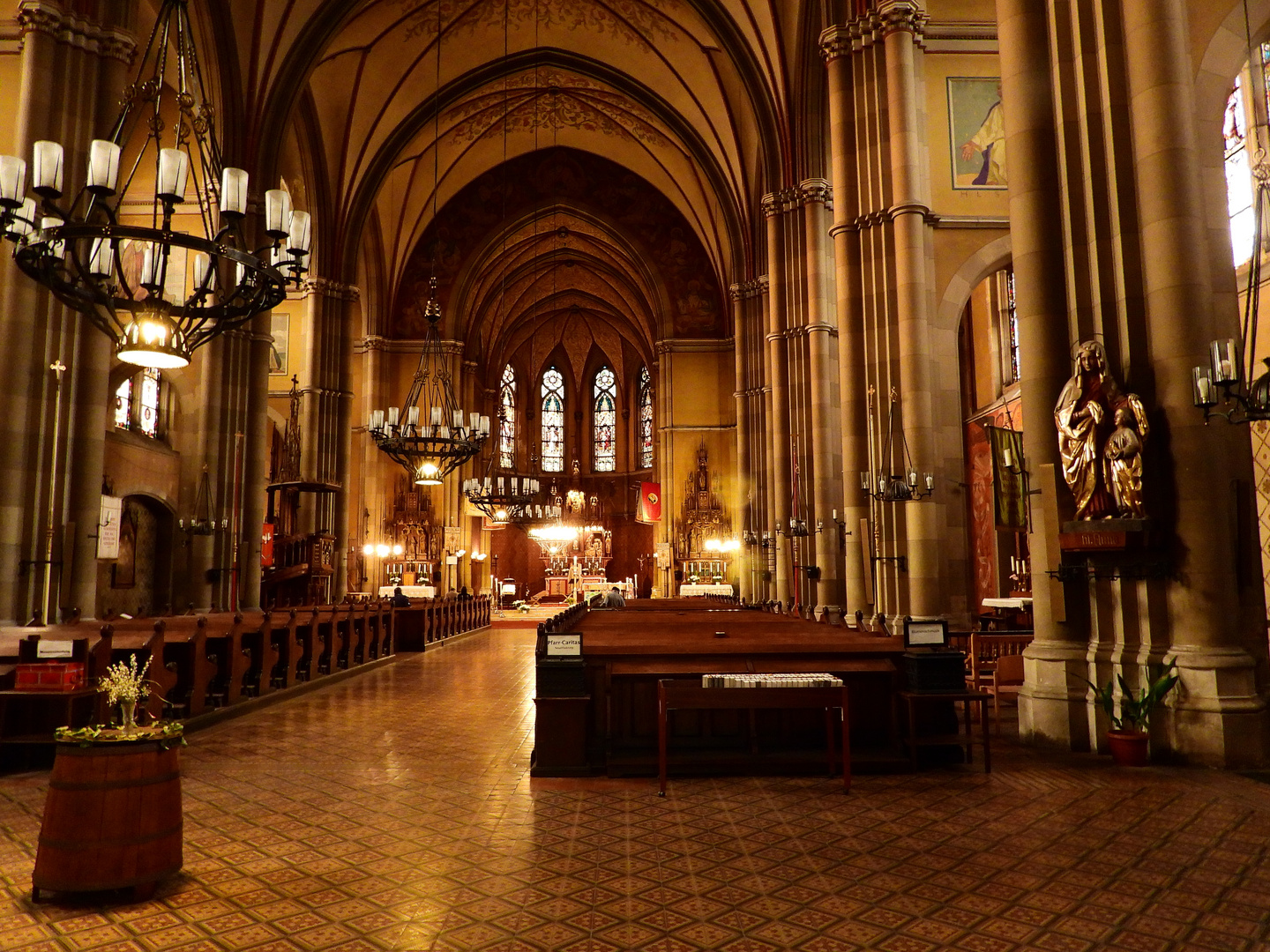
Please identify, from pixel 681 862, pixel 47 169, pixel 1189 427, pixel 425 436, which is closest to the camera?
pixel 681 862

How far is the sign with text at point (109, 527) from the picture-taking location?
12969 mm

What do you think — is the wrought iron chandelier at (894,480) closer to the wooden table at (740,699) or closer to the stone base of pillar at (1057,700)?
the stone base of pillar at (1057,700)

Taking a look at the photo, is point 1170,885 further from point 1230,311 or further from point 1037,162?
point 1037,162

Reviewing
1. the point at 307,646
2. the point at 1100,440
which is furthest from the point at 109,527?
the point at 1100,440

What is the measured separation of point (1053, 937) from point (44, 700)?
7427 millimetres

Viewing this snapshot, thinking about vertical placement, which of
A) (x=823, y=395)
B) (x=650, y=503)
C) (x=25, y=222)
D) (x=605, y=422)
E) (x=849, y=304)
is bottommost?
(x=25, y=222)

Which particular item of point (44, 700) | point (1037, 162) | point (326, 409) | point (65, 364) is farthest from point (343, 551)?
point (1037, 162)

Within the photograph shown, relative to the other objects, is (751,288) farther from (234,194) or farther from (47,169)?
(47,169)

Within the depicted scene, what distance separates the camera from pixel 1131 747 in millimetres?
6570

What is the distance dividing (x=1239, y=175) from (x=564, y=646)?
1120 centimetres

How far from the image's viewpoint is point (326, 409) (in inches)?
993

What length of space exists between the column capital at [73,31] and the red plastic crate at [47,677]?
872 cm

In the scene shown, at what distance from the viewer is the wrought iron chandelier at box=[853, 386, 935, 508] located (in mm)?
11758

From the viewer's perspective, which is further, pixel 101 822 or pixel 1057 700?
pixel 1057 700
